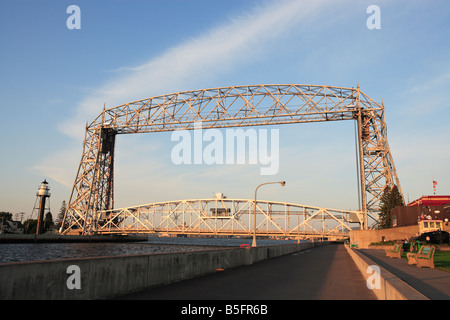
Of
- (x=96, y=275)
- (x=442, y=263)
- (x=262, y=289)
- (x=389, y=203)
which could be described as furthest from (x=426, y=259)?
(x=389, y=203)

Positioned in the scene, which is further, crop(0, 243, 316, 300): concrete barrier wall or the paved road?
the paved road

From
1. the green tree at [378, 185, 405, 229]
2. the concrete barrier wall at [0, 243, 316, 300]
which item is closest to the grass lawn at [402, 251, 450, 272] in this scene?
the concrete barrier wall at [0, 243, 316, 300]

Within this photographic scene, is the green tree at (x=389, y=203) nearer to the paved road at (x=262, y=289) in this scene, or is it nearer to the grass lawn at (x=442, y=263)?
the grass lawn at (x=442, y=263)

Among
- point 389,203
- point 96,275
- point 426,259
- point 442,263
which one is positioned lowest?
point 442,263

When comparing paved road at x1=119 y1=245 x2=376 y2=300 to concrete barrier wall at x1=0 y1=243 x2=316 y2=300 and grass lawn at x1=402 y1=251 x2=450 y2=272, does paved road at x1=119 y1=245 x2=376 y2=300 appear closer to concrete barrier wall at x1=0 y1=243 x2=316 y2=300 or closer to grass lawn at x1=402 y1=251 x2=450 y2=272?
concrete barrier wall at x1=0 y1=243 x2=316 y2=300

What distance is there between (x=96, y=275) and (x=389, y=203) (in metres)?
73.1

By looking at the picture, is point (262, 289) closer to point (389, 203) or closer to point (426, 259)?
point (426, 259)

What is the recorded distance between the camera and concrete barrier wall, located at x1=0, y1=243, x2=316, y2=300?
7.08m

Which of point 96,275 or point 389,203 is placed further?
point 389,203

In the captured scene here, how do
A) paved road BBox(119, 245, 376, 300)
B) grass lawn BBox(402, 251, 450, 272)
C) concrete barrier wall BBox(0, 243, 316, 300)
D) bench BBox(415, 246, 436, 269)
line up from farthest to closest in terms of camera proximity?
bench BBox(415, 246, 436, 269), grass lawn BBox(402, 251, 450, 272), paved road BBox(119, 245, 376, 300), concrete barrier wall BBox(0, 243, 316, 300)

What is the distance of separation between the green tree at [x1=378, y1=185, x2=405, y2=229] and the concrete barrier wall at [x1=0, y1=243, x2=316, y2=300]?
189 feet

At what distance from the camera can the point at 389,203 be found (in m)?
72.2
